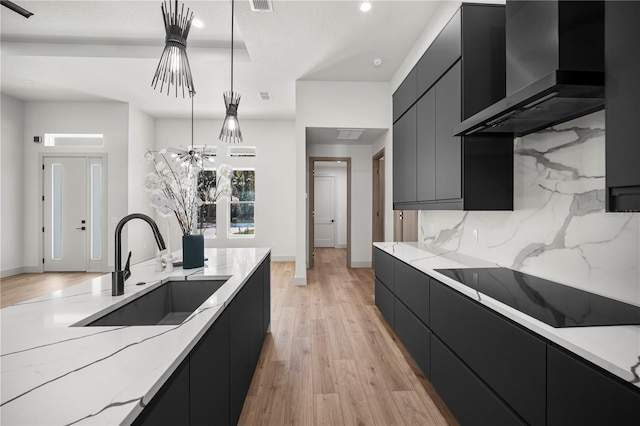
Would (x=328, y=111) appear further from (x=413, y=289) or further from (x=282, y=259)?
(x=282, y=259)

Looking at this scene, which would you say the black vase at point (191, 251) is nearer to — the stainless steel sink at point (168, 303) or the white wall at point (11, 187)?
the stainless steel sink at point (168, 303)

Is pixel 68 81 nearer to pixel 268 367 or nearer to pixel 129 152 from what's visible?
pixel 129 152

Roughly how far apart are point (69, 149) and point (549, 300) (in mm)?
7977

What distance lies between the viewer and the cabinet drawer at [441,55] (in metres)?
2.06

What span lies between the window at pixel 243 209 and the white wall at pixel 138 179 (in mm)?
1833

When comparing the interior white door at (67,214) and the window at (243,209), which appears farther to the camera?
the window at (243,209)

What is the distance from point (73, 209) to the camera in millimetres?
6027

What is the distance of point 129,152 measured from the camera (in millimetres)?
6008

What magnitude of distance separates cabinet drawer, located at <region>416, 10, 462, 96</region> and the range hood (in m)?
0.47

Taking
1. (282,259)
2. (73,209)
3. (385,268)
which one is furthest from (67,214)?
(385,268)

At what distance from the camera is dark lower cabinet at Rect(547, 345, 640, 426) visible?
0.77 metres

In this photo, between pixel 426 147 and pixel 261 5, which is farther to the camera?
pixel 261 5

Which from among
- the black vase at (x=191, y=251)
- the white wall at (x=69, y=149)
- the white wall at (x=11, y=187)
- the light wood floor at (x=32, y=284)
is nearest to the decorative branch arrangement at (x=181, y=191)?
the black vase at (x=191, y=251)

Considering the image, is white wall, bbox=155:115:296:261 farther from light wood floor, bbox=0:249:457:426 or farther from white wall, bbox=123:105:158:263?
light wood floor, bbox=0:249:457:426
